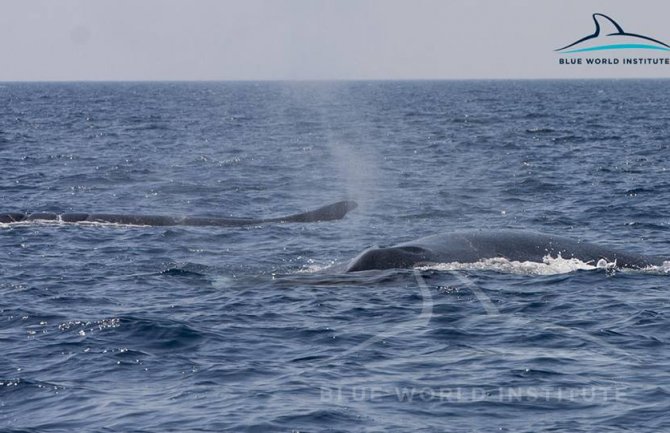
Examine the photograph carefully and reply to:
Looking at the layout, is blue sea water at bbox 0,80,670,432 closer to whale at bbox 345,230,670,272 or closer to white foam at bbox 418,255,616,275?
white foam at bbox 418,255,616,275

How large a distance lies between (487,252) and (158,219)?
12090 mm

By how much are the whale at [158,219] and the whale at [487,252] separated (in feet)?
30.6

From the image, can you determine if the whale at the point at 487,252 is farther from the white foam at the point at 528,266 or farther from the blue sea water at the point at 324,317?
the blue sea water at the point at 324,317

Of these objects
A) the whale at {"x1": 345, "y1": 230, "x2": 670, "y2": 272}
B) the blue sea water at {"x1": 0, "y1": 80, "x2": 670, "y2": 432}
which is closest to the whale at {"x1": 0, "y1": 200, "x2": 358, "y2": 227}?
the blue sea water at {"x1": 0, "y1": 80, "x2": 670, "y2": 432}

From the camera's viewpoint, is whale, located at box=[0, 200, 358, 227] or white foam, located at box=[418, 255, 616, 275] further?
whale, located at box=[0, 200, 358, 227]

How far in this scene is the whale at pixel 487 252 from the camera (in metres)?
22.5

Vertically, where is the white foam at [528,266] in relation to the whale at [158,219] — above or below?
below

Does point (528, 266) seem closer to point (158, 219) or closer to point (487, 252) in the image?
point (487, 252)

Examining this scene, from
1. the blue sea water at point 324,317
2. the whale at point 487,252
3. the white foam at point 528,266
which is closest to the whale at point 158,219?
the blue sea water at point 324,317

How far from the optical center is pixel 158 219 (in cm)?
3225

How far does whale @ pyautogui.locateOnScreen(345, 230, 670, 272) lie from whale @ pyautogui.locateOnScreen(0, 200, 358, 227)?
367 inches

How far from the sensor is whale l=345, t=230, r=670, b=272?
22.5m

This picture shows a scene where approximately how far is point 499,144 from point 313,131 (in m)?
20.5

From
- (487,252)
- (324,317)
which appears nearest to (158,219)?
(487,252)
